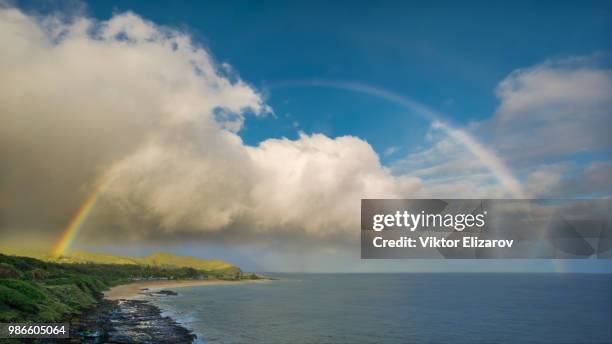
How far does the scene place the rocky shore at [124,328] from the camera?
4812 cm

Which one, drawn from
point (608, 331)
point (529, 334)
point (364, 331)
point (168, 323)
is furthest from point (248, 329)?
point (608, 331)

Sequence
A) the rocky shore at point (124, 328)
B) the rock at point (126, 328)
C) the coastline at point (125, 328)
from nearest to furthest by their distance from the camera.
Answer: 1. the rocky shore at point (124, 328)
2. the rock at point (126, 328)
3. the coastline at point (125, 328)

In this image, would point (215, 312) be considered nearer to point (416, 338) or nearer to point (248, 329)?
point (248, 329)

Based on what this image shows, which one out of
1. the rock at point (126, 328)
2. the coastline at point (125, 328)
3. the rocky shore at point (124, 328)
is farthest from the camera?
the coastline at point (125, 328)

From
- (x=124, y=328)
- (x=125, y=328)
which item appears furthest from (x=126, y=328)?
(x=124, y=328)

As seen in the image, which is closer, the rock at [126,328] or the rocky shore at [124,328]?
the rocky shore at [124,328]

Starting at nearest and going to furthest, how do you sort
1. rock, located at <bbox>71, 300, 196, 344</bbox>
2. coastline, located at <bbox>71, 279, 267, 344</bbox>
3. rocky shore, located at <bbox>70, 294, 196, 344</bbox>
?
1. rocky shore, located at <bbox>70, 294, 196, 344</bbox>
2. rock, located at <bbox>71, 300, 196, 344</bbox>
3. coastline, located at <bbox>71, 279, 267, 344</bbox>

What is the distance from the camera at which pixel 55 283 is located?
82188mm

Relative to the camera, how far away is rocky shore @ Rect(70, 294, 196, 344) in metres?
48.1

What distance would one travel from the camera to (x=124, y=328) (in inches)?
2244

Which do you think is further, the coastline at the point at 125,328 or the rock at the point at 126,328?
the coastline at the point at 125,328

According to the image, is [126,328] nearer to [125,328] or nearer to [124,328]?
[125,328]

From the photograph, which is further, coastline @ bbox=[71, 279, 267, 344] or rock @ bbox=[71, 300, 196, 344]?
coastline @ bbox=[71, 279, 267, 344]

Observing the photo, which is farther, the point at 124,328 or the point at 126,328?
the point at 126,328
